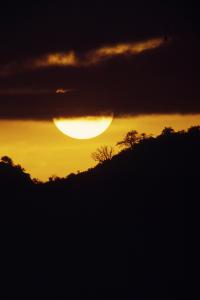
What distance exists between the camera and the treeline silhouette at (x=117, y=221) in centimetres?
10562

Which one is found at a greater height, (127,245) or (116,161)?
(116,161)

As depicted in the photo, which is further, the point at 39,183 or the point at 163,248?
the point at 39,183

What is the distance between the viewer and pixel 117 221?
388 ft

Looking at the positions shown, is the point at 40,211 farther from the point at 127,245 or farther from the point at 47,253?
the point at 127,245

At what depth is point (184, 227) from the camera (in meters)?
111

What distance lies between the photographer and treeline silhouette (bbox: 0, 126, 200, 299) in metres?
106

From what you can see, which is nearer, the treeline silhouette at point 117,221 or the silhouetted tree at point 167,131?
the treeline silhouette at point 117,221

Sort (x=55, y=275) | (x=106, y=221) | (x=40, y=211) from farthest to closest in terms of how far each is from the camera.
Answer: (x=40, y=211)
(x=106, y=221)
(x=55, y=275)

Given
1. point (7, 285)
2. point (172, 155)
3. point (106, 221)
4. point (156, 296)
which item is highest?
point (172, 155)

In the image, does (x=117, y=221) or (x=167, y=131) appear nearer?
(x=117, y=221)

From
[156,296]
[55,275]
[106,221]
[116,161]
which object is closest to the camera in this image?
[156,296]

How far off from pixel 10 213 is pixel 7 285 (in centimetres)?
2225

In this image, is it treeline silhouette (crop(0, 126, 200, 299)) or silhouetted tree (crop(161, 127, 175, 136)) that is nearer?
treeline silhouette (crop(0, 126, 200, 299))

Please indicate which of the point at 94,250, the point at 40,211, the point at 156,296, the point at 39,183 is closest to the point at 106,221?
the point at 94,250
